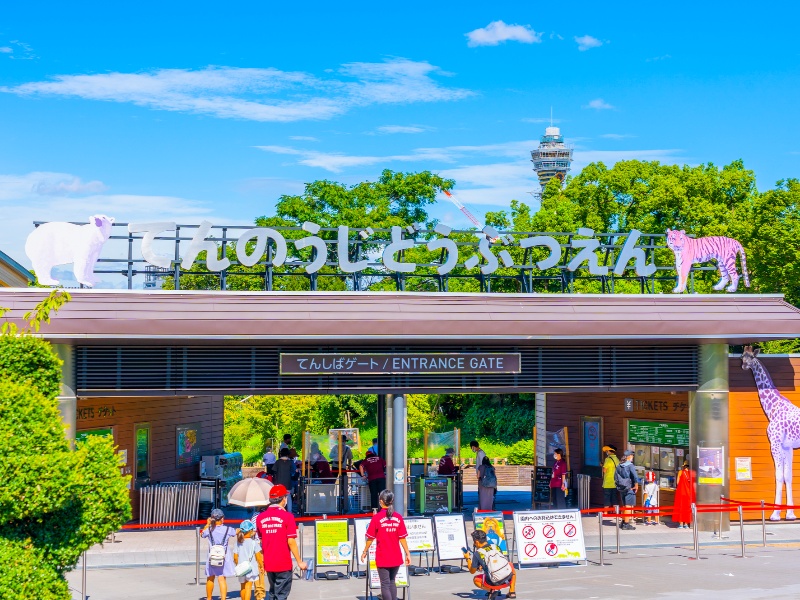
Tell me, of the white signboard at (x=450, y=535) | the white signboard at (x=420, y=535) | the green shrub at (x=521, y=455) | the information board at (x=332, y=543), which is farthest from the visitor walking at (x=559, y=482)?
the green shrub at (x=521, y=455)

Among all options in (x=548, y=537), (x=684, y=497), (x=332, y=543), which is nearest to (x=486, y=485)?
(x=684, y=497)

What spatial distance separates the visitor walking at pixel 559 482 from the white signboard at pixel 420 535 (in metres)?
7.79

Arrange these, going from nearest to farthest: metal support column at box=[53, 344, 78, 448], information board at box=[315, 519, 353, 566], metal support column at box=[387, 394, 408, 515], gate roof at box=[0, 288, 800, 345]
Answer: information board at box=[315, 519, 353, 566] < gate roof at box=[0, 288, 800, 345] < metal support column at box=[53, 344, 78, 448] < metal support column at box=[387, 394, 408, 515]

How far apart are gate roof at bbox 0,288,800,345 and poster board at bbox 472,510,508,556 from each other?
421 centimetres

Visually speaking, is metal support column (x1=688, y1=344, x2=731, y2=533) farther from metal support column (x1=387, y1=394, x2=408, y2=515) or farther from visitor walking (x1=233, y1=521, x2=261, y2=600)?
visitor walking (x1=233, y1=521, x2=261, y2=600)

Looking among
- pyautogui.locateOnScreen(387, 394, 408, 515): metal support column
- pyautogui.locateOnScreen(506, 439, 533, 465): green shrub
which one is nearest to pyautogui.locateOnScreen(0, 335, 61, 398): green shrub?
pyautogui.locateOnScreen(387, 394, 408, 515): metal support column

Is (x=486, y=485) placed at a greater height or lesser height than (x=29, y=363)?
lesser

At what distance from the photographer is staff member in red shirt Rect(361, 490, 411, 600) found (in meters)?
14.3

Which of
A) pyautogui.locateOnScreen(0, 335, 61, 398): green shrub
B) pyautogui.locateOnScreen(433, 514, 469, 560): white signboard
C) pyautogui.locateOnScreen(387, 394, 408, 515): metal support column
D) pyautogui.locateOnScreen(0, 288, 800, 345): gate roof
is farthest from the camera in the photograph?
pyautogui.locateOnScreen(387, 394, 408, 515): metal support column

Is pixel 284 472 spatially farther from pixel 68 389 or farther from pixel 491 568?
pixel 491 568

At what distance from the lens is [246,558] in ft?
49.7

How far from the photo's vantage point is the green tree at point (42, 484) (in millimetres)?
10242

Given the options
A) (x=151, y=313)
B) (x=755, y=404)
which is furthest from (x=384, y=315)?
(x=755, y=404)

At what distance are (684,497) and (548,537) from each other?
223 inches
